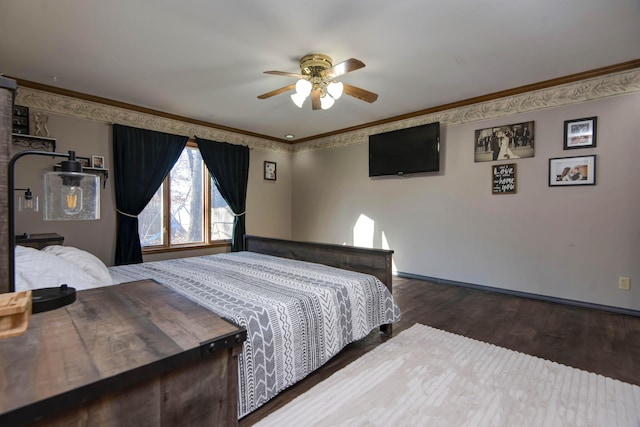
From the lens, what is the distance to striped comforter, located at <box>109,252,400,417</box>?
5.49 ft

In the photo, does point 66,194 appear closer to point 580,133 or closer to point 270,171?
point 580,133

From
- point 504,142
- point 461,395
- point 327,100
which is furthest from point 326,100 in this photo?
point 461,395

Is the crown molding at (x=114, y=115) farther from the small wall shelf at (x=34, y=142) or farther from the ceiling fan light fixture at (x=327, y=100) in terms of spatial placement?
the ceiling fan light fixture at (x=327, y=100)

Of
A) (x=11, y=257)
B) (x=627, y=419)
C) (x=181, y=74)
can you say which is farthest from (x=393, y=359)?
(x=181, y=74)

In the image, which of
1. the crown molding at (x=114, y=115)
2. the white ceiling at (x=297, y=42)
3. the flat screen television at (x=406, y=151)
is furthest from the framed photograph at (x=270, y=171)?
the white ceiling at (x=297, y=42)

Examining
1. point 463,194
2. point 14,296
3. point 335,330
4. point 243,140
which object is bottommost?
point 335,330

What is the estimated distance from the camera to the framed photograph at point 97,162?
3.80m

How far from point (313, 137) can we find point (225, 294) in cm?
448

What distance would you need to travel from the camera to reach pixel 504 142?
12.6 ft

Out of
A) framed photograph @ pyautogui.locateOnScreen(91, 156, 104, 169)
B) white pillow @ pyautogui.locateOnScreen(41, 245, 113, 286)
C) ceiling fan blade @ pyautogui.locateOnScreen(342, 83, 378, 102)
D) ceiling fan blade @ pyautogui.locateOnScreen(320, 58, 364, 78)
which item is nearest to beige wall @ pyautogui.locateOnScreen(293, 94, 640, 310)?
ceiling fan blade @ pyautogui.locateOnScreen(342, 83, 378, 102)

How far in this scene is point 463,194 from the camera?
418 centimetres

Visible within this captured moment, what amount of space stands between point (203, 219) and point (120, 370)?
179 inches

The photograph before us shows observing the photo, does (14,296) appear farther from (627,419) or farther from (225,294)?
(627,419)

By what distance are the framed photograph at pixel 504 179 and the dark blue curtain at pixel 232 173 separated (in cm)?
390
